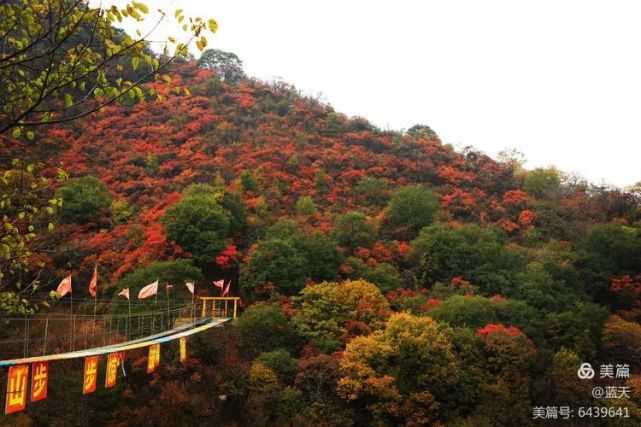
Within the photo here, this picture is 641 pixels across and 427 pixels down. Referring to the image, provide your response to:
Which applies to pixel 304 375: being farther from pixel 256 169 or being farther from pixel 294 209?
pixel 256 169

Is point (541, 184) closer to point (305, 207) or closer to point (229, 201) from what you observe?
point (305, 207)

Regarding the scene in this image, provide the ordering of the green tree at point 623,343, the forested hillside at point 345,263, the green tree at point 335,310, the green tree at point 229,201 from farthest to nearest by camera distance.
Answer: the green tree at point 229,201 < the green tree at point 623,343 < the green tree at point 335,310 < the forested hillside at point 345,263

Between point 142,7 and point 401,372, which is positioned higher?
point 142,7

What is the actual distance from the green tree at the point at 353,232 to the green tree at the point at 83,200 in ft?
46.8

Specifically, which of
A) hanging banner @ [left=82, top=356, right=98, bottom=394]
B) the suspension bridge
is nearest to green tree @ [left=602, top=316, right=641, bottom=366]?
the suspension bridge

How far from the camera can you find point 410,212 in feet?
111

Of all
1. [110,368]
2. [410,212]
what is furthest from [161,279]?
[410,212]

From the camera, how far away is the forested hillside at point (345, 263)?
19812 mm

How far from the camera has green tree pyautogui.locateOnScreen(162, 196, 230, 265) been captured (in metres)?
27.6

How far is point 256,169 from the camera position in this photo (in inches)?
1532

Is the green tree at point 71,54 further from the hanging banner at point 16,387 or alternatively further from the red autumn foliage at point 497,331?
the red autumn foliage at point 497,331

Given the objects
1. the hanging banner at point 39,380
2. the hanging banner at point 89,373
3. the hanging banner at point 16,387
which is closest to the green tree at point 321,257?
the hanging banner at point 89,373

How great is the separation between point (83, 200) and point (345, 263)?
1583 cm

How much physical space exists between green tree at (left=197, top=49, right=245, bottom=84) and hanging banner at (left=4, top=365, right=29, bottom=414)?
56.2 meters
